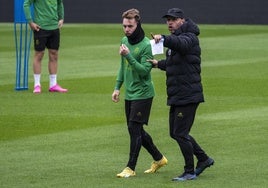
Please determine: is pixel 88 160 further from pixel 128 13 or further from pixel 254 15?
pixel 254 15

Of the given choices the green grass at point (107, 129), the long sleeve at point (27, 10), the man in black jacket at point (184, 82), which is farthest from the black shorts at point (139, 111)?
the long sleeve at point (27, 10)

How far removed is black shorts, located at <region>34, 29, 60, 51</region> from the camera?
19.5 m

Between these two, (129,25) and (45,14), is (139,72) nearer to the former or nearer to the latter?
(129,25)

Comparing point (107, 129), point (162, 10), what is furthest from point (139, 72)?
point (162, 10)

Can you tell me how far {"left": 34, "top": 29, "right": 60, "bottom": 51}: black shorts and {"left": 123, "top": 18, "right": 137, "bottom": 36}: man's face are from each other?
8.43 m

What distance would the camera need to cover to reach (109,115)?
54.6 ft

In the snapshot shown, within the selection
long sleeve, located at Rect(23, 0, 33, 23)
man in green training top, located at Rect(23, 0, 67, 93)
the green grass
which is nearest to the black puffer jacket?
the green grass

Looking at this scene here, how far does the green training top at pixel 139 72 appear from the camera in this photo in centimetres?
1123

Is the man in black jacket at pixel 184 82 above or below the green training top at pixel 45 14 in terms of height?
above

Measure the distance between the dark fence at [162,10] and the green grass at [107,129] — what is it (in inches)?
531

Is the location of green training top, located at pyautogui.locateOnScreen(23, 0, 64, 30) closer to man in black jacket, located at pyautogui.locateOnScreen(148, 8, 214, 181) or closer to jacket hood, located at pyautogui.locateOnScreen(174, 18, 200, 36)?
man in black jacket, located at pyautogui.locateOnScreen(148, 8, 214, 181)

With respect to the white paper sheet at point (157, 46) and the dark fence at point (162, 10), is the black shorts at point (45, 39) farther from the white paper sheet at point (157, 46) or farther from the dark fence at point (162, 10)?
the dark fence at point (162, 10)

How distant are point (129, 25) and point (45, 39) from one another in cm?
852

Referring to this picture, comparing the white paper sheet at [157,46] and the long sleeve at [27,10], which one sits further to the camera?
the long sleeve at [27,10]
